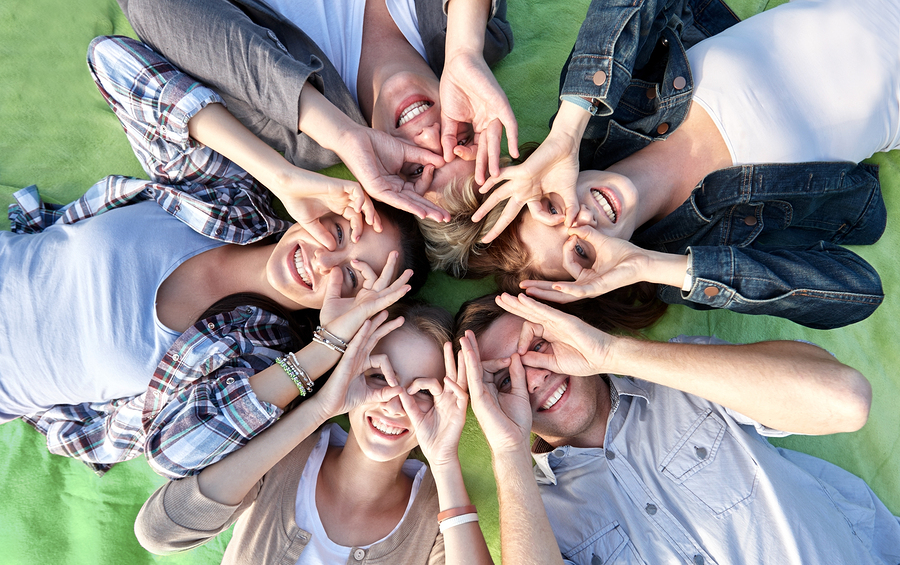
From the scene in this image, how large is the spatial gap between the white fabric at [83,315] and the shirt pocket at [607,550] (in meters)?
2.07

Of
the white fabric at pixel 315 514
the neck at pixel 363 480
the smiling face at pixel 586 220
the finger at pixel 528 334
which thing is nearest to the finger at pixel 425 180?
the smiling face at pixel 586 220

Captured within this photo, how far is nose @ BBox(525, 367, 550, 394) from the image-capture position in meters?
2.42

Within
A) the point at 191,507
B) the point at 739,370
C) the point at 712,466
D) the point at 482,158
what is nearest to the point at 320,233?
the point at 482,158

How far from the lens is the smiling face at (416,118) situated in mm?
2408

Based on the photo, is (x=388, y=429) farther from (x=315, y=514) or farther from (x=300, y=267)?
(x=300, y=267)

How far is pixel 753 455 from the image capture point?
228 cm

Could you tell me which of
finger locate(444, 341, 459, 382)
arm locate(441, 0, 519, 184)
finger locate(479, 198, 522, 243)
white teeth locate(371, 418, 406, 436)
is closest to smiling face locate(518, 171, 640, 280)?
finger locate(479, 198, 522, 243)

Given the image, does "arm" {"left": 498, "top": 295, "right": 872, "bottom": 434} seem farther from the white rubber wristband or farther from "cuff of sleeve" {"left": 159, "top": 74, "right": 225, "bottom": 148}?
"cuff of sleeve" {"left": 159, "top": 74, "right": 225, "bottom": 148}

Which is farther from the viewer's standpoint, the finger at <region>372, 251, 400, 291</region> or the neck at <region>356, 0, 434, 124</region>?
the neck at <region>356, 0, 434, 124</region>

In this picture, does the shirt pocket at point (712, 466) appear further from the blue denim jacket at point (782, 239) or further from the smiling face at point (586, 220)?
the smiling face at point (586, 220)

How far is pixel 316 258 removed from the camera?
7.84ft

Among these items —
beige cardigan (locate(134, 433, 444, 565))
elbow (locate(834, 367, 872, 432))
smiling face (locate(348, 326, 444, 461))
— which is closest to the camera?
elbow (locate(834, 367, 872, 432))

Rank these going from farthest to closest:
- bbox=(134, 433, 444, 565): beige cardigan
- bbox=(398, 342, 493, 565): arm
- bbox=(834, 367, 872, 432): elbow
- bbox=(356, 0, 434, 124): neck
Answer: bbox=(356, 0, 434, 124): neck < bbox=(398, 342, 493, 565): arm < bbox=(134, 433, 444, 565): beige cardigan < bbox=(834, 367, 872, 432): elbow

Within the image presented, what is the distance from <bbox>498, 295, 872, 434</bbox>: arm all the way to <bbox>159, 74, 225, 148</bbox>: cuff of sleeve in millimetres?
1567
